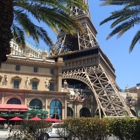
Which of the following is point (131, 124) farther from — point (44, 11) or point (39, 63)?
point (39, 63)

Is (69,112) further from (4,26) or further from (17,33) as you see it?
(4,26)

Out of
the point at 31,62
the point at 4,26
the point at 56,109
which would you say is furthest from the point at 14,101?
the point at 4,26

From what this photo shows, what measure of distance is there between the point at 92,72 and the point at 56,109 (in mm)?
13690

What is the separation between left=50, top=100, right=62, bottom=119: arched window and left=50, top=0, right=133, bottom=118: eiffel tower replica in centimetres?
833

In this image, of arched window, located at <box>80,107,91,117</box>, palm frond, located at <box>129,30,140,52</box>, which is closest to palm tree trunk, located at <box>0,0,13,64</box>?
palm frond, located at <box>129,30,140,52</box>

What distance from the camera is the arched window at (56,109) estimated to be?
4219 centimetres

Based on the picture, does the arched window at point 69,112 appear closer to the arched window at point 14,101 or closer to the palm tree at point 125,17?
the arched window at point 14,101

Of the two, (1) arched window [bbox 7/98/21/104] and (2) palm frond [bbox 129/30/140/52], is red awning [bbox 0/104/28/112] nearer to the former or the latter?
(1) arched window [bbox 7/98/21/104]

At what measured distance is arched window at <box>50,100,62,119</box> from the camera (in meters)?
42.2

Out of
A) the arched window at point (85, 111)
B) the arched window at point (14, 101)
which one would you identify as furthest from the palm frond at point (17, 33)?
the arched window at point (85, 111)

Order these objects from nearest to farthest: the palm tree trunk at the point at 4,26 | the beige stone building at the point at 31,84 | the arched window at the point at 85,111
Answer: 1. the palm tree trunk at the point at 4,26
2. the beige stone building at the point at 31,84
3. the arched window at the point at 85,111

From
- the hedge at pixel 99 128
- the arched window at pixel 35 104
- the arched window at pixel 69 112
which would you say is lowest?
the hedge at pixel 99 128

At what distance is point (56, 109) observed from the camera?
1677 inches

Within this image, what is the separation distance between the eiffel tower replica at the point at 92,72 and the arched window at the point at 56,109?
8.33 m
